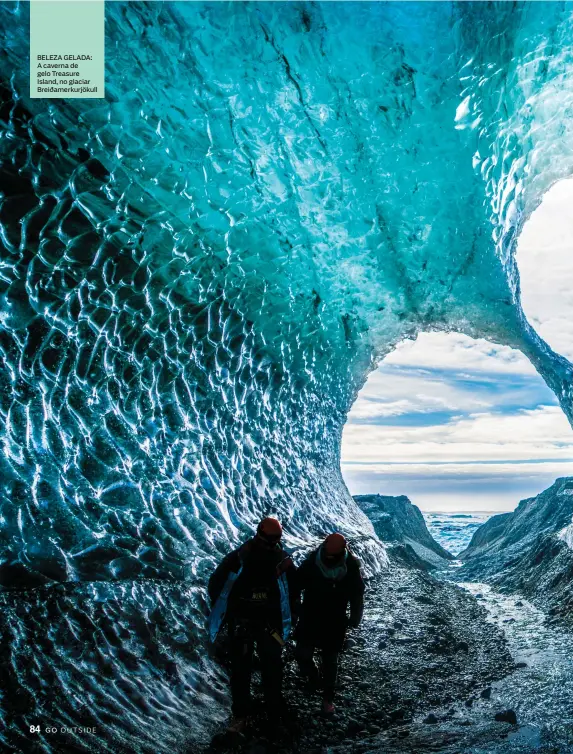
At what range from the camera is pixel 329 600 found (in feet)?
8.96

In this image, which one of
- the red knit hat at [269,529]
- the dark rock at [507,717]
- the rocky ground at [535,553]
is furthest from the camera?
the rocky ground at [535,553]

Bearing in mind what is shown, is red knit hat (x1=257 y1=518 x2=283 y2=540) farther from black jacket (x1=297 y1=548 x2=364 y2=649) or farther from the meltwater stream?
the meltwater stream

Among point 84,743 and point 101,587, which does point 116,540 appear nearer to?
point 101,587

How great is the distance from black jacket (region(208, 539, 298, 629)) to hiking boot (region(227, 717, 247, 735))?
1.59 ft

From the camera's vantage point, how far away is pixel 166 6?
3980mm

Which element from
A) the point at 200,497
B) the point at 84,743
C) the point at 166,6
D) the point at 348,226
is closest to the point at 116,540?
the point at 200,497

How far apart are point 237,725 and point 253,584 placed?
26.9 inches

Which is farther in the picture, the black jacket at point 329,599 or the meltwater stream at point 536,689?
the black jacket at point 329,599

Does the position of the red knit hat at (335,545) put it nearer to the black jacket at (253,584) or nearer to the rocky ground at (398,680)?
the black jacket at (253,584)

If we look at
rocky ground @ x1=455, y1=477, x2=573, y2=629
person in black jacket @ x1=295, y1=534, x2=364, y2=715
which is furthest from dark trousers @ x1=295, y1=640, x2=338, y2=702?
rocky ground @ x1=455, y1=477, x2=573, y2=629

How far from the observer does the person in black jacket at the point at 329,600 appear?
8.85 feet

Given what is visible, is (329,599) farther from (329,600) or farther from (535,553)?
(535,553)

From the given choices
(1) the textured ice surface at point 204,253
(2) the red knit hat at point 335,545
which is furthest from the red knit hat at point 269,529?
(1) the textured ice surface at point 204,253

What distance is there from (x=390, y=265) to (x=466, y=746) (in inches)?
217
